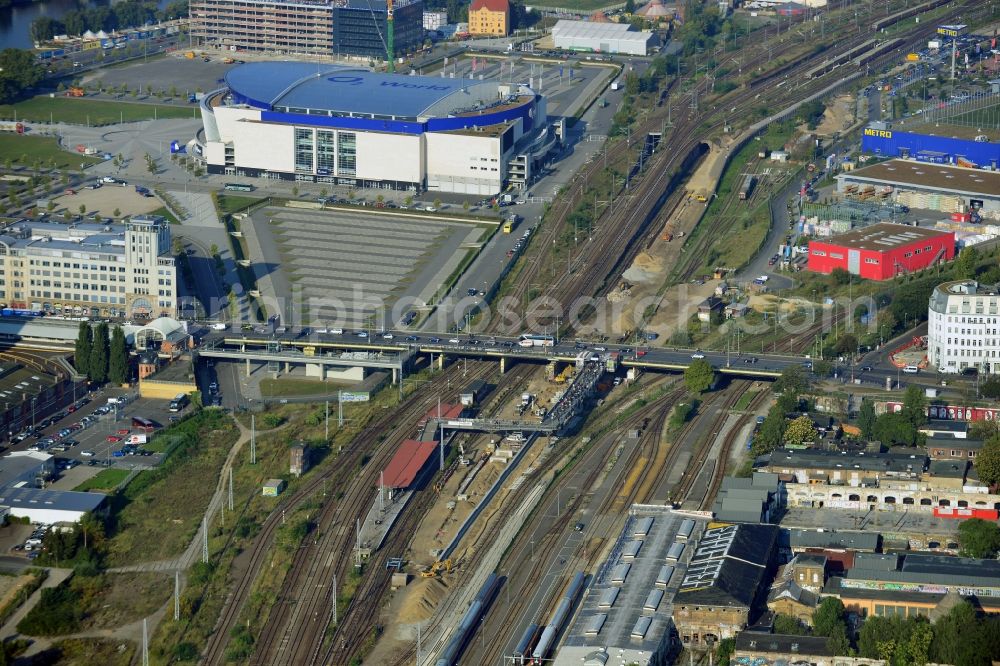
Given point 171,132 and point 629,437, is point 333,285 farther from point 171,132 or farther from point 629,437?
point 171,132

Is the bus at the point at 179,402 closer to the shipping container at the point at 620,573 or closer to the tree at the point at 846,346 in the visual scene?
the shipping container at the point at 620,573

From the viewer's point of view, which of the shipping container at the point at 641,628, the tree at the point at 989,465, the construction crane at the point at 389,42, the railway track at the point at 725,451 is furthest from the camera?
the construction crane at the point at 389,42

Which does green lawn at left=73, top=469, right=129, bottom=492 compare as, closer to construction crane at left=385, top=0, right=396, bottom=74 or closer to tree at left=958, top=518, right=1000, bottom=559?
tree at left=958, top=518, right=1000, bottom=559

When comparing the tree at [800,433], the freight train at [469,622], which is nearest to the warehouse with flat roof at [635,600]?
the freight train at [469,622]

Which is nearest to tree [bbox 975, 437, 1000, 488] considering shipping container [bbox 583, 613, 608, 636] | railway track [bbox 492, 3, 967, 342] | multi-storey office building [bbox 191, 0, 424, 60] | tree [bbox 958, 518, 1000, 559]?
tree [bbox 958, 518, 1000, 559]

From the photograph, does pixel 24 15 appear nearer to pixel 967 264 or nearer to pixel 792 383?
pixel 967 264

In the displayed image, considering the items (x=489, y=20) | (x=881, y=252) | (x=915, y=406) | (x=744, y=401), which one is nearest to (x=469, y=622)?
(x=744, y=401)

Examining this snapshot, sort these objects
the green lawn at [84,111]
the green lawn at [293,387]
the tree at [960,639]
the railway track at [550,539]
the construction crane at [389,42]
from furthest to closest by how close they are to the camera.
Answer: the construction crane at [389,42], the green lawn at [84,111], the green lawn at [293,387], the railway track at [550,539], the tree at [960,639]
